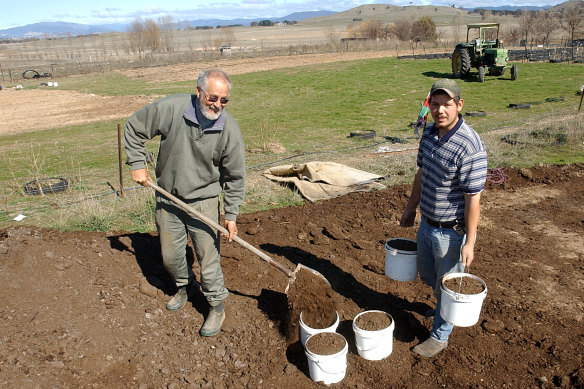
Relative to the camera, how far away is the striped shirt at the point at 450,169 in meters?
2.74

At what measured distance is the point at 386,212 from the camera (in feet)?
19.0

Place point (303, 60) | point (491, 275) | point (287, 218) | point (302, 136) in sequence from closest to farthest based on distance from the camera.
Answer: point (491, 275)
point (287, 218)
point (302, 136)
point (303, 60)

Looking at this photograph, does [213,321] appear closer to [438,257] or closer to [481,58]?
[438,257]

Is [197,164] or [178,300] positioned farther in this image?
[178,300]

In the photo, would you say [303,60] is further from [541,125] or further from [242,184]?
[242,184]

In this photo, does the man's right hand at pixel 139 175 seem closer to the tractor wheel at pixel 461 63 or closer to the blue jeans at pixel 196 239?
the blue jeans at pixel 196 239

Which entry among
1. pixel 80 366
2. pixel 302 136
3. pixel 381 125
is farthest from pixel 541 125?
pixel 80 366

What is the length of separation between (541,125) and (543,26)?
30206 millimetres

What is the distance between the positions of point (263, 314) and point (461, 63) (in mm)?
17263

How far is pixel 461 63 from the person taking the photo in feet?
60.7

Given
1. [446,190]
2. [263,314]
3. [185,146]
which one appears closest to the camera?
[446,190]

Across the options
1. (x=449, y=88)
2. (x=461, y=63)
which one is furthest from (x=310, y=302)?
(x=461, y=63)

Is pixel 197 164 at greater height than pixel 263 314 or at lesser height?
greater

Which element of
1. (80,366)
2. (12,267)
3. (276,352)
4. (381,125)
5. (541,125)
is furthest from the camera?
(381,125)
